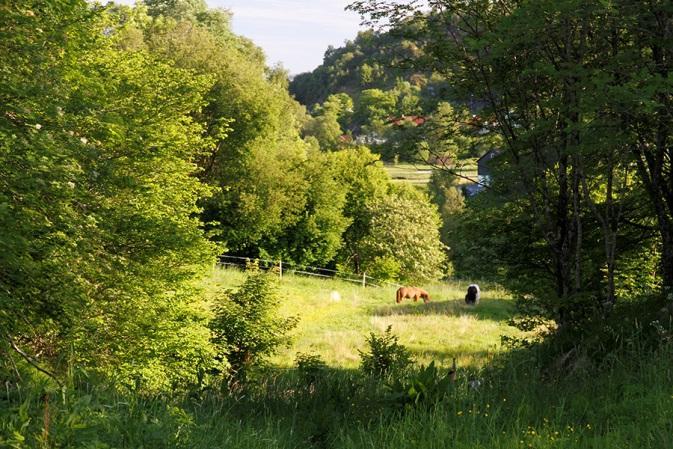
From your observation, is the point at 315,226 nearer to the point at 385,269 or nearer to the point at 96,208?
the point at 385,269

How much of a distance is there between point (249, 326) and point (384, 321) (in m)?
12.3

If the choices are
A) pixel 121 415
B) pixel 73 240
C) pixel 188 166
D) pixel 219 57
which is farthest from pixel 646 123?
pixel 219 57

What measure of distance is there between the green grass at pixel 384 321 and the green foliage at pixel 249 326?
1635 mm

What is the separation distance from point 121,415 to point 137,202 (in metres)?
9.12

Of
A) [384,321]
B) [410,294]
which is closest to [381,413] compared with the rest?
[384,321]

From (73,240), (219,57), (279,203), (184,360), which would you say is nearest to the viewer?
(73,240)

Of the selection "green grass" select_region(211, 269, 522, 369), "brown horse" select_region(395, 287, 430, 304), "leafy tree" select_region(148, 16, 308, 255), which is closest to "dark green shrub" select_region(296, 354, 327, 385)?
"green grass" select_region(211, 269, 522, 369)

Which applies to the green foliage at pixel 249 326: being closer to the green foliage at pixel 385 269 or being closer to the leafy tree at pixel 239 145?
the leafy tree at pixel 239 145

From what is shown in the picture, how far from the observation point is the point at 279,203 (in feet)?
127

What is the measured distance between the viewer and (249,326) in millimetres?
14734

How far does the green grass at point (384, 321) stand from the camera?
18875 mm

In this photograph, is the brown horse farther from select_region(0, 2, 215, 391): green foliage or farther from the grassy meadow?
the grassy meadow

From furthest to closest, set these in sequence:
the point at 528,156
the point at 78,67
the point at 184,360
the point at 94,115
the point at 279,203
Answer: the point at 279,203 < the point at 184,360 < the point at 78,67 < the point at 528,156 < the point at 94,115

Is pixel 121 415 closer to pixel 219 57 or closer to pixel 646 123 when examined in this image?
pixel 646 123
